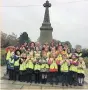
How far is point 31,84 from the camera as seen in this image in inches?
483

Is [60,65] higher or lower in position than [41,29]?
lower

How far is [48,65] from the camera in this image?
1260 centimetres

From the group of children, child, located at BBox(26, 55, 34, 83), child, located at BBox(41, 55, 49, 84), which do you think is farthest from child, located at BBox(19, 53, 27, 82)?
child, located at BBox(41, 55, 49, 84)

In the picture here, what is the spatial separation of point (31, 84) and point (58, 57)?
1702 millimetres

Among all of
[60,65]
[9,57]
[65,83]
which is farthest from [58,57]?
[9,57]

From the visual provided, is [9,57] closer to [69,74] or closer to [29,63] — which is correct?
[29,63]

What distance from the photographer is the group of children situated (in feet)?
41.4

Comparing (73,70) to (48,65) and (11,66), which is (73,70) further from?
(11,66)

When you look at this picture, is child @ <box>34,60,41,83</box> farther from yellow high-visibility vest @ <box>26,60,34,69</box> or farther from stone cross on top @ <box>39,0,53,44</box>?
stone cross on top @ <box>39,0,53,44</box>

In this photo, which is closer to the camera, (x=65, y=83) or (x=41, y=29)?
(x=65, y=83)

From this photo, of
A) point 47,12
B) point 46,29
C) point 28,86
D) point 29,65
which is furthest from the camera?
point 47,12

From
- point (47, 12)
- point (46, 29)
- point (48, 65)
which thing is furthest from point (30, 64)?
point (47, 12)

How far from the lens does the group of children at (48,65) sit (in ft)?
41.4

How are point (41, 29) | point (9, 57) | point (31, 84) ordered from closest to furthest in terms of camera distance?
point (31, 84) → point (9, 57) → point (41, 29)
